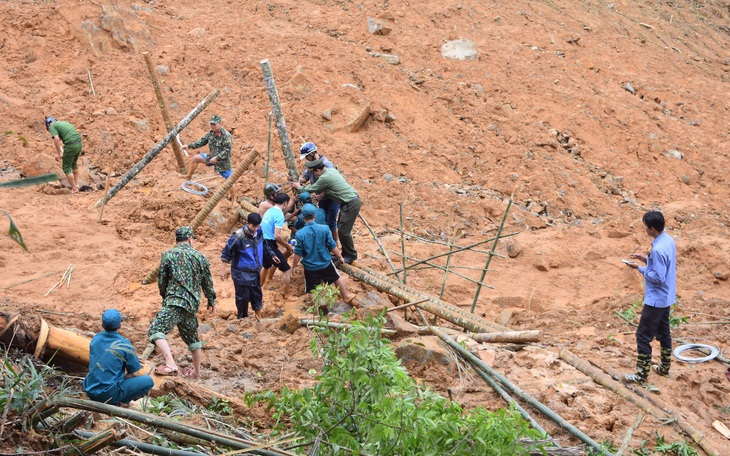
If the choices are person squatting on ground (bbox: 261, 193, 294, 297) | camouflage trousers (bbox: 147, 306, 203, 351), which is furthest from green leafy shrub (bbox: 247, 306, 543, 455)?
person squatting on ground (bbox: 261, 193, 294, 297)

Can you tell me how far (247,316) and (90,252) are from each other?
3.21 m

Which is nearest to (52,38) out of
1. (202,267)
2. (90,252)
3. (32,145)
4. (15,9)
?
(15,9)

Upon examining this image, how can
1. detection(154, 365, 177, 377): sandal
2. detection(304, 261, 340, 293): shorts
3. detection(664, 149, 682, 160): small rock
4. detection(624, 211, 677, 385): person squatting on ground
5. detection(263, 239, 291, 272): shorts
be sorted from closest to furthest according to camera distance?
1. detection(154, 365, 177, 377): sandal
2. detection(624, 211, 677, 385): person squatting on ground
3. detection(304, 261, 340, 293): shorts
4. detection(263, 239, 291, 272): shorts
5. detection(664, 149, 682, 160): small rock

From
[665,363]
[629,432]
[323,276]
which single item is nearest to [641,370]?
[665,363]

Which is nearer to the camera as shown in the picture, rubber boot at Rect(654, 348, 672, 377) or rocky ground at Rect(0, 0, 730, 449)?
rubber boot at Rect(654, 348, 672, 377)

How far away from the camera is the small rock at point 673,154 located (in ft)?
52.3

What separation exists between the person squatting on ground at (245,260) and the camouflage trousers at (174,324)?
138 cm

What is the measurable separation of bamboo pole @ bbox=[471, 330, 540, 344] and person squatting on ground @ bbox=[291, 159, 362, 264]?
2224mm

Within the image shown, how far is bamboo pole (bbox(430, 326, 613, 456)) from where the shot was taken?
18.8 ft

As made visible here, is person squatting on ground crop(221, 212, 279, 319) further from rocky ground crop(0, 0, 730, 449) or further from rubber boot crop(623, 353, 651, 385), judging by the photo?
rubber boot crop(623, 353, 651, 385)

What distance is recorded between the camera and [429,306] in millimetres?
8258

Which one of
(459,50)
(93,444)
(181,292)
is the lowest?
(459,50)

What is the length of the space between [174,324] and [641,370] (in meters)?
4.41

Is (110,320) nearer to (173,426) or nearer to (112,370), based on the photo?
(112,370)
